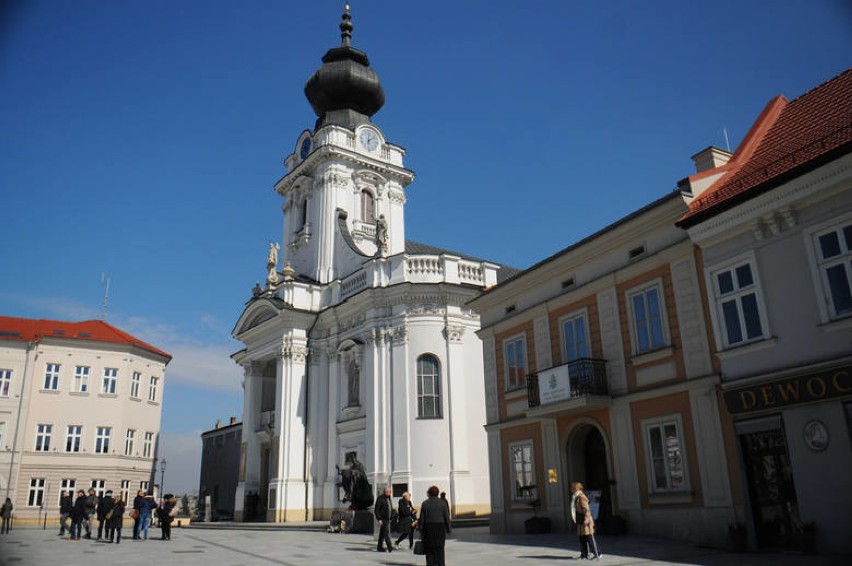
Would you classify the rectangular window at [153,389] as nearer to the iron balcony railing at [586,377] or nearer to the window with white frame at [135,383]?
the window with white frame at [135,383]

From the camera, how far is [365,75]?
1647 inches

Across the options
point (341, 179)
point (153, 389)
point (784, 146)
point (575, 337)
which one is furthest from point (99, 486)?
point (784, 146)

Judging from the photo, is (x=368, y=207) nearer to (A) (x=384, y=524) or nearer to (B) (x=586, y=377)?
(B) (x=586, y=377)

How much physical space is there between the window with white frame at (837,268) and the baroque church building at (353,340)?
19.6 meters

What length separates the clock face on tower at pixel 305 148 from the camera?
Result: 135 feet

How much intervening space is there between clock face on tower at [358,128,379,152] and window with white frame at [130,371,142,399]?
22589 millimetres

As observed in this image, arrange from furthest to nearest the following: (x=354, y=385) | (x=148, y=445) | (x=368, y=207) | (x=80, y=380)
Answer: (x=148, y=445) → (x=80, y=380) → (x=368, y=207) → (x=354, y=385)

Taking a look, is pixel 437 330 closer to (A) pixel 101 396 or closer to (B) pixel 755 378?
(B) pixel 755 378

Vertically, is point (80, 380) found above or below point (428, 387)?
above

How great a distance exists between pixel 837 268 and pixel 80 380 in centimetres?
4424

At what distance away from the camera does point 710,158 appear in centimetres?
1745

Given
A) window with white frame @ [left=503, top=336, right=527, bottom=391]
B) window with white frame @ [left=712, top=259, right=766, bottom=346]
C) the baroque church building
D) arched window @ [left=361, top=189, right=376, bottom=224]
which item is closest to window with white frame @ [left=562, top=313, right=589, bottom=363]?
window with white frame @ [left=503, top=336, right=527, bottom=391]

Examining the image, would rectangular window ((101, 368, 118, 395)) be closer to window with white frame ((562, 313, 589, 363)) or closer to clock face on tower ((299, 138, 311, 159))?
clock face on tower ((299, 138, 311, 159))

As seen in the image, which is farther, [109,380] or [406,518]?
[109,380]
